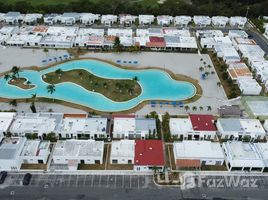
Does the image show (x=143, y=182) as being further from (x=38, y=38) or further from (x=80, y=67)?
(x=38, y=38)

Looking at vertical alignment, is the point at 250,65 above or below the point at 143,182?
above

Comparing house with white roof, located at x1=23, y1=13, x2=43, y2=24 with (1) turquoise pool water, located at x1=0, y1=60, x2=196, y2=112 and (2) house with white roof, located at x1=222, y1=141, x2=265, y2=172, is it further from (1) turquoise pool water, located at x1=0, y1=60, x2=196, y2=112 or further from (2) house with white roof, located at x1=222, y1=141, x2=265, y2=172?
(2) house with white roof, located at x1=222, y1=141, x2=265, y2=172

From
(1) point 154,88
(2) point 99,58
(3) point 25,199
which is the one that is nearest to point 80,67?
(2) point 99,58

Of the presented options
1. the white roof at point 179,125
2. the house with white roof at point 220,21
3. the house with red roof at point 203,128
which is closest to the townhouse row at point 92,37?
the house with white roof at point 220,21

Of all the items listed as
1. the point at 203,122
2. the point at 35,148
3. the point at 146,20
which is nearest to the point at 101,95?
the point at 35,148

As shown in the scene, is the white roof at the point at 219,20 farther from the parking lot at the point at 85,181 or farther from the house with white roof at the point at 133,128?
the parking lot at the point at 85,181

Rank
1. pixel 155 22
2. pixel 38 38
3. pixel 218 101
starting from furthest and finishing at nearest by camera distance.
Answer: pixel 155 22 → pixel 38 38 → pixel 218 101
